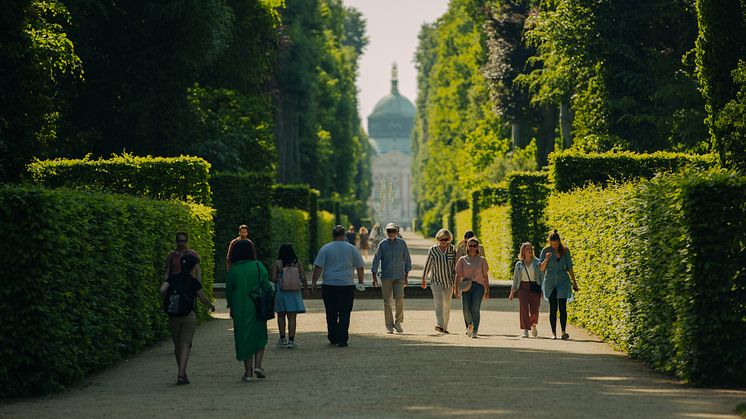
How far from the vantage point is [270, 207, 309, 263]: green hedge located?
3338cm

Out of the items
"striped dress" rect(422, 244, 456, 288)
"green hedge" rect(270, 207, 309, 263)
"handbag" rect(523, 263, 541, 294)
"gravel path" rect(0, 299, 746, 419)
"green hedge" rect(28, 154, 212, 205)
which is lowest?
"gravel path" rect(0, 299, 746, 419)

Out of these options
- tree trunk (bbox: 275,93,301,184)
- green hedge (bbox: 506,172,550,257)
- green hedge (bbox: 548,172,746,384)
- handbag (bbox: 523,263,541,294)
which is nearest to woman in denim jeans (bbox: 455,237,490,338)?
handbag (bbox: 523,263,541,294)

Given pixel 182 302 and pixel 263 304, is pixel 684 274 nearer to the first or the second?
pixel 263 304

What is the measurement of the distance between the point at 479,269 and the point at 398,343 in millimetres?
1979

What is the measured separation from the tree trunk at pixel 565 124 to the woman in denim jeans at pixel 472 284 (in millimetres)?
22692

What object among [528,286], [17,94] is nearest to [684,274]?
[528,286]

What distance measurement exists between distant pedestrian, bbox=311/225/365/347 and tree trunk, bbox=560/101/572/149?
24624 millimetres

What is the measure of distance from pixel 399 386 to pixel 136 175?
1386 cm

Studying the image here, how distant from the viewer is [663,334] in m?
13.8

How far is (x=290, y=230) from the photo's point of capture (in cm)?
3828

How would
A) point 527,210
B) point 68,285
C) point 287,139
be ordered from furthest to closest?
1. point 287,139
2. point 527,210
3. point 68,285

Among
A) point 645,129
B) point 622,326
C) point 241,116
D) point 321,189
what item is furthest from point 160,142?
point 321,189

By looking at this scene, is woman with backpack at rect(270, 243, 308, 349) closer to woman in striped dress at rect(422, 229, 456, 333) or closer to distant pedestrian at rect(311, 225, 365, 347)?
distant pedestrian at rect(311, 225, 365, 347)

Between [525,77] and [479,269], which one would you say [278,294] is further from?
[525,77]
